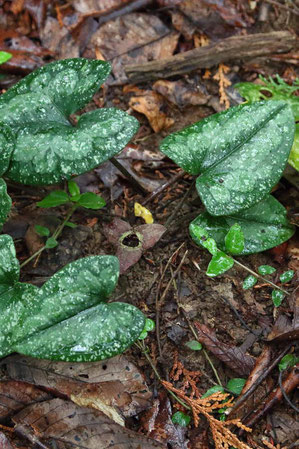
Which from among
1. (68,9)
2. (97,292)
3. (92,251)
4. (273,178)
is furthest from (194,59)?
(97,292)

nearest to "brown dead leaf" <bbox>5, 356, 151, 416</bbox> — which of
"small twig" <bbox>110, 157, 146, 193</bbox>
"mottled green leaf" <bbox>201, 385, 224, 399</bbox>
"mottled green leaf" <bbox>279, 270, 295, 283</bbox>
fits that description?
"mottled green leaf" <bbox>201, 385, 224, 399</bbox>

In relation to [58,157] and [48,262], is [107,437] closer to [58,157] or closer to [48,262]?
[48,262]

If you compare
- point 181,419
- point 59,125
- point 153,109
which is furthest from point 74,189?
point 181,419

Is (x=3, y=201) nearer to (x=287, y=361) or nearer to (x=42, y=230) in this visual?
(x=42, y=230)

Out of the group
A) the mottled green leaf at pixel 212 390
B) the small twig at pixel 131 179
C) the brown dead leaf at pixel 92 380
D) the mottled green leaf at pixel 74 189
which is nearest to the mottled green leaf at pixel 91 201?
the mottled green leaf at pixel 74 189

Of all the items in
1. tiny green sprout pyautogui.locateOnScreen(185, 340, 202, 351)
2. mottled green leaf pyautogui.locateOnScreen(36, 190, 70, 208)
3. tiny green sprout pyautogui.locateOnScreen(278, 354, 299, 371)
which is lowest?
tiny green sprout pyautogui.locateOnScreen(278, 354, 299, 371)

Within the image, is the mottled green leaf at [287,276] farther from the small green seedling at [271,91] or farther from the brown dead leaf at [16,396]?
the brown dead leaf at [16,396]

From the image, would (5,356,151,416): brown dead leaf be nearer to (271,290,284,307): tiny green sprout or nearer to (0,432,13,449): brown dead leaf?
(0,432,13,449): brown dead leaf
